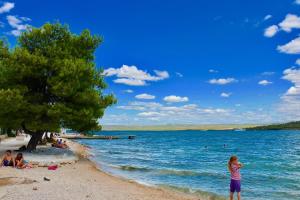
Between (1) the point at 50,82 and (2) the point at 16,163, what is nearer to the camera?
(2) the point at 16,163

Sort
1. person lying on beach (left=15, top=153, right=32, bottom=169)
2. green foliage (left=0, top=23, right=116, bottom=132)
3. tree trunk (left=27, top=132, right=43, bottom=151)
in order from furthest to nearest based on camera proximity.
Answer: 1. tree trunk (left=27, top=132, right=43, bottom=151)
2. green foliage (left=0, top=23, right=116, bottom=132)
3. person lying on beach (left=15, top=153, right=32, bottom=169)

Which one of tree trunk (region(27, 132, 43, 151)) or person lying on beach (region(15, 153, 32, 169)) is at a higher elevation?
tree trunk (region(27, 132, 43, 151))

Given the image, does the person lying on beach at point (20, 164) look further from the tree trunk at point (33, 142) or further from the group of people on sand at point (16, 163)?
the tree trunk at point (33, 142)

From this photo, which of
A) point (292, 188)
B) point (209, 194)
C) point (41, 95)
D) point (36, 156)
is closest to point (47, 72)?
point (41, 95)

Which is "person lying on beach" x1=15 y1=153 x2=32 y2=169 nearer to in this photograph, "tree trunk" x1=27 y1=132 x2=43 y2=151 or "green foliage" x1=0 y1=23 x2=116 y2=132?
"green foliage" x1=0 y1=23 x2=116 y2=132

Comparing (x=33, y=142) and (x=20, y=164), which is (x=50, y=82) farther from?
(x=20, y=164)

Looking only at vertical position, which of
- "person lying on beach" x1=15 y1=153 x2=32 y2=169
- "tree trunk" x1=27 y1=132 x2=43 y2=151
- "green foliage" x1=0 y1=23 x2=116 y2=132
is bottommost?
"person lying on beach" x1=15 y1=153 x2=32 y2=169

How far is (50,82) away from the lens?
30.1m

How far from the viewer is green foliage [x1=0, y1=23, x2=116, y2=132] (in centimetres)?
2988

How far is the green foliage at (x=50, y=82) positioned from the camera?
29.9 meters

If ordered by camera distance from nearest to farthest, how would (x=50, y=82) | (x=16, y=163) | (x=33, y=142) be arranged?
1. (x=16, y=163)
2. (x=50, y=82)
3. (x=33, y=142)

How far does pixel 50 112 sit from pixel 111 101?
647 centimetres

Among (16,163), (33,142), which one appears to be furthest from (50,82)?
(16,163)

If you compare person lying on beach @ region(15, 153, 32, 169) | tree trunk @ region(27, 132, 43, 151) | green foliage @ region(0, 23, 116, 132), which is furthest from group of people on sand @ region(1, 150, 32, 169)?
tree trunk @ region(27, 132, 43, 151)
